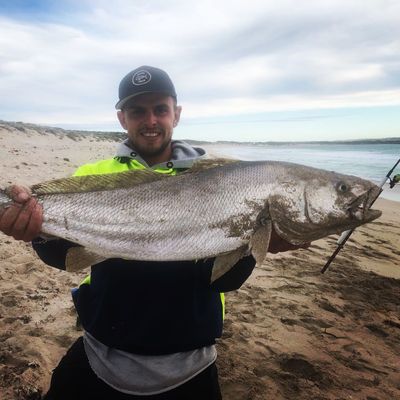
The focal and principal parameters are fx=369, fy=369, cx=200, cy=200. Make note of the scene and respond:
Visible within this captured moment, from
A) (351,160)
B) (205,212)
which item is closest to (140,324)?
(205,212)

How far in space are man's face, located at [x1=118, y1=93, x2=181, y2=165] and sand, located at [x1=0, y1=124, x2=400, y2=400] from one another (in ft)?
7.13

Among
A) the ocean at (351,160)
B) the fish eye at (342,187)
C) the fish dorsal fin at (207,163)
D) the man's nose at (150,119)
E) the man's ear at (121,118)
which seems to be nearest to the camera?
the fish eye at (342,187)

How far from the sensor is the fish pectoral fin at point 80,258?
2.65m

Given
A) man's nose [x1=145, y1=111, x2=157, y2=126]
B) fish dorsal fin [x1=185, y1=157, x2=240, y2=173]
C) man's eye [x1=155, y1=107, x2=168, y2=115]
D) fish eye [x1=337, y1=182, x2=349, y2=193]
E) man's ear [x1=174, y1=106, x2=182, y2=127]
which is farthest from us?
man's ear [x1=174, y1=106, x2=182, y2=127]

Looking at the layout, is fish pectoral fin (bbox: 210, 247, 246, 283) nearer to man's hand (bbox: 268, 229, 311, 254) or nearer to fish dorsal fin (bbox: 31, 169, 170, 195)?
man's hand (bbox: 268, 229, 311, 254)

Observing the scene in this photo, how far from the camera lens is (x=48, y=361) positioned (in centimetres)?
350

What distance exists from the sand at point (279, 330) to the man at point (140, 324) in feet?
2.00

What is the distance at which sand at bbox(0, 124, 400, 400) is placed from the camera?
342cm

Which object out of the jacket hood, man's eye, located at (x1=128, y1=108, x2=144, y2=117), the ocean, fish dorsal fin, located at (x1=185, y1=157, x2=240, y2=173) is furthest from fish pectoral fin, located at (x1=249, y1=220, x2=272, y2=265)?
the ocean

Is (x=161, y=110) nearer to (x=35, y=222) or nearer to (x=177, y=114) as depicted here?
(x=177, y=114)

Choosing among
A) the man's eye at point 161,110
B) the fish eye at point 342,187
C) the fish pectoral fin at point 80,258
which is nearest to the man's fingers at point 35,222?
the fish pectoral fin at point 80,258

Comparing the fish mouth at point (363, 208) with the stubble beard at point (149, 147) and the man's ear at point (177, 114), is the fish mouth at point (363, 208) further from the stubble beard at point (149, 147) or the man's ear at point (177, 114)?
the man's ear at point (177, 114)

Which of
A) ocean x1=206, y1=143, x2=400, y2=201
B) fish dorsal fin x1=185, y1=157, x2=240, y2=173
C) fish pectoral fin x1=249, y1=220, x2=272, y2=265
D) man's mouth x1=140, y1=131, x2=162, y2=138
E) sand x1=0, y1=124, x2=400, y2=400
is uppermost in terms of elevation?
man's mouth x1=140, y1=131, x2=162, y2=138

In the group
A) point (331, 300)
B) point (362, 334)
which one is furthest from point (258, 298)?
point (362, 334)
